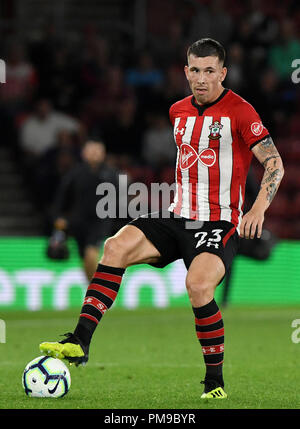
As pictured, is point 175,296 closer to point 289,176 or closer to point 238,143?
point 289,176

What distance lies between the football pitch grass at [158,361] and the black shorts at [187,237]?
33.8 inches

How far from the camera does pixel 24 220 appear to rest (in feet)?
50.6

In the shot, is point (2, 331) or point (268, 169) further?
point (2, 331)

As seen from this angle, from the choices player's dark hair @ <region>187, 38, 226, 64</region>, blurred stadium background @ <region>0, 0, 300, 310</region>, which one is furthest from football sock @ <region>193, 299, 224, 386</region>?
blurred stadium background @ <region>0, 0, 300, 310</region>

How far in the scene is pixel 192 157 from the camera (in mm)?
6141

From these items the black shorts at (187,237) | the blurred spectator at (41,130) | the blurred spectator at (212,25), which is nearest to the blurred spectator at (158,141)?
the blurred spectator at (41,130)

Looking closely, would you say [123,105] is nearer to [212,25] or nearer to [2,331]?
[212,25]

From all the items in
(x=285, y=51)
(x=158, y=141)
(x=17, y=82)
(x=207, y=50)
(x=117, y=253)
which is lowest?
(x=117, y=253)

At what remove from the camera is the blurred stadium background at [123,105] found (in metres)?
13.8

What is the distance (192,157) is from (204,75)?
51 centimetres

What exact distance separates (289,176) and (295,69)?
6.61 ft

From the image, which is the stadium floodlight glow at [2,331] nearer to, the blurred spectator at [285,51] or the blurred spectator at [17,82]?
the blurred spectator at [17,82]

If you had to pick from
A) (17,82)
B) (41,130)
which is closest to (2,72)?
(17,82)
